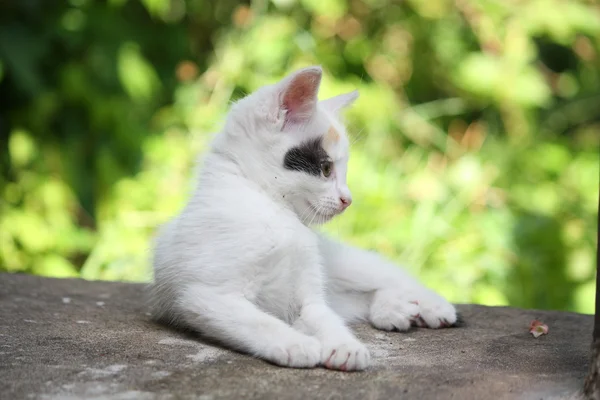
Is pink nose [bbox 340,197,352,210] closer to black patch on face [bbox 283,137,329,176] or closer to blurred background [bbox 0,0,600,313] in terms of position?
black patch on face [bbox 283,137,329,176]

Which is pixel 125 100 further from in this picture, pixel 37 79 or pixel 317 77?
pixel 317 77

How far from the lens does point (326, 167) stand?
7.98 ft

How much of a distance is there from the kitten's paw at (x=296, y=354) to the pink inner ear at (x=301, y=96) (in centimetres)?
79

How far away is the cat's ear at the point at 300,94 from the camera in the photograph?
236 cm

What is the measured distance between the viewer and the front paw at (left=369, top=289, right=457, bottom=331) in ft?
8.37

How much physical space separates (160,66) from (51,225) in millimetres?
1348

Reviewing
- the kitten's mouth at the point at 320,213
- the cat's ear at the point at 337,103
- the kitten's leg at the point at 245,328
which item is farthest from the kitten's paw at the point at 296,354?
the cat's ear at the point at 337,103

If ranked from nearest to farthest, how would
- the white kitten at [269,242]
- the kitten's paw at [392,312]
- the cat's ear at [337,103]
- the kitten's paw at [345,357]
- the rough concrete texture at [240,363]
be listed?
the rough concrete texture at [240,363] < the kitten's paw at [345,357] < the white kitten at [269,242] < the kitten's paw at [392,312] < the cat's ear at [337,103]

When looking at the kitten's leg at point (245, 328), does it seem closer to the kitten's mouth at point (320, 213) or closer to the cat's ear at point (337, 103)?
the kitten's mouth at point (320, 213)

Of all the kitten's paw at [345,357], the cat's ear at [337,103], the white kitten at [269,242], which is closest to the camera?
the kitten's paw at [345,357]

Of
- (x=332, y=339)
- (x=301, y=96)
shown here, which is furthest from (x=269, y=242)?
(x=301, y=96)

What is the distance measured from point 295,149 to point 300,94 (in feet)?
0.59

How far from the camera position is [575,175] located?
16.9ft

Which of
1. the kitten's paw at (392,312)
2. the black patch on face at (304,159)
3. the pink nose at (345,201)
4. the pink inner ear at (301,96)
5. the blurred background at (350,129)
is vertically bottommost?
the kitten's paw at (392,312)
